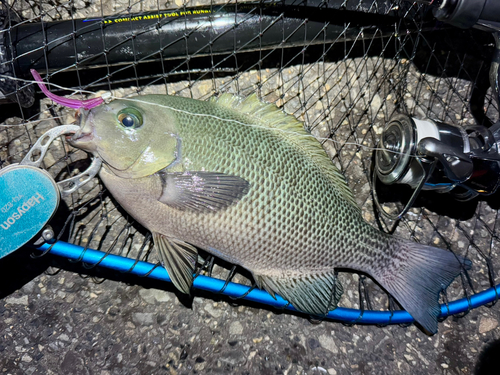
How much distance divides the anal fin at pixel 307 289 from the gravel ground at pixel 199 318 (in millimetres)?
264

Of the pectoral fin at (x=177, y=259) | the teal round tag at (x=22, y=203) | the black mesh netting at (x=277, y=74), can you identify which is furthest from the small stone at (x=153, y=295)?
the teal round tag at (x=22, y=203)

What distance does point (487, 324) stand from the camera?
2193 millimetres

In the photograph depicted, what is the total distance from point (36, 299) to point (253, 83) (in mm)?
1694

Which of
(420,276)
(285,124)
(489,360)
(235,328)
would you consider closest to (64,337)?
(235,328)

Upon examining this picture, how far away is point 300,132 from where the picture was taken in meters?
1.88

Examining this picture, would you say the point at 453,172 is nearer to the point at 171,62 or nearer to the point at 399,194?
the point at 399,194

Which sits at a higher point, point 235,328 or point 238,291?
point 238,291

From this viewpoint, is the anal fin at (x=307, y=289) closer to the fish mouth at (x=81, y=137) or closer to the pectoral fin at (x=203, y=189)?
the pectoral fin at (x=203, y=189)

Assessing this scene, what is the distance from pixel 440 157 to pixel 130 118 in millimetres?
1395

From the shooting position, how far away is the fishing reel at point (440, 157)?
1792 millimetres

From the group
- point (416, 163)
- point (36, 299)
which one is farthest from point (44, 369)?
point (416, 163)

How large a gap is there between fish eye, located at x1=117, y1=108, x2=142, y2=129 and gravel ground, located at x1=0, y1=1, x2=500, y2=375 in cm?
64

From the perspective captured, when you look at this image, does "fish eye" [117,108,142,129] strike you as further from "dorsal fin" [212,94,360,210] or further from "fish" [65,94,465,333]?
"dorsal fin" [212,94,360,210]

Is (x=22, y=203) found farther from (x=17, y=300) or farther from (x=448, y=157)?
(x=448, y=157)
